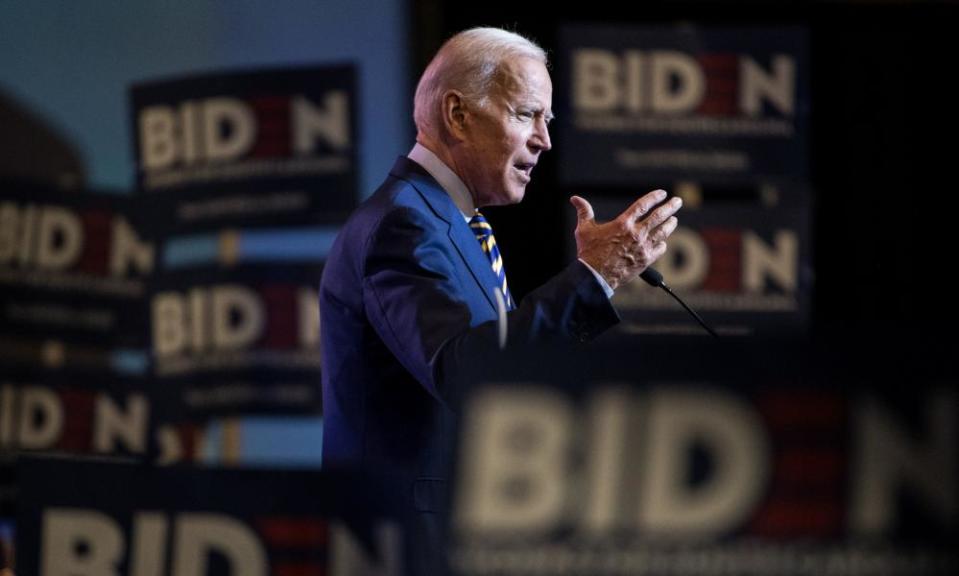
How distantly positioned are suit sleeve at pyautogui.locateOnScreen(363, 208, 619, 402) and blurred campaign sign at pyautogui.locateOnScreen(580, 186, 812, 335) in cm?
280

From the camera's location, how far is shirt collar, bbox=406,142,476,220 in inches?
90.9

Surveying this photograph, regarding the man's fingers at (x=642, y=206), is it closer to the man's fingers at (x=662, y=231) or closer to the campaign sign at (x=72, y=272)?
the man's fingers at (x=662, y=231)

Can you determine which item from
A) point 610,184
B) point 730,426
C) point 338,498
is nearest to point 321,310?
point 338,498

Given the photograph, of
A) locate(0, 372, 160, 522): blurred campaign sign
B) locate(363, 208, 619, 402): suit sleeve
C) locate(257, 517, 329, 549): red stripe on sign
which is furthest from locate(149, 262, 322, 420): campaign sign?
locate(257, 517, 329, 549): red stripe on sign

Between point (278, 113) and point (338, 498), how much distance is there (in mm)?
3303

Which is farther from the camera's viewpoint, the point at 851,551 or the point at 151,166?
the point at 151,166

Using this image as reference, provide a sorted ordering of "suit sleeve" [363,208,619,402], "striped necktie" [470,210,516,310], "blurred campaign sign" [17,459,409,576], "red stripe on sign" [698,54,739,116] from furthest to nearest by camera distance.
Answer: "red stripe on sign" [698,54,739,116], "striped necktie" [470,210,516,310], "suit sleeve" [363,208,619,402], "blurred campaign sign" [17,459,409,576]

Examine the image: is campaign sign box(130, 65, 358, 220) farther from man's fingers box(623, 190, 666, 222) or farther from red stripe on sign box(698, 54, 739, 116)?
man's fingers box(623, 190, 666, 222)

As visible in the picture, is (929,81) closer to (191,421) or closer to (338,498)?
(191,421)

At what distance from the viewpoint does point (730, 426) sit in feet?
3.78

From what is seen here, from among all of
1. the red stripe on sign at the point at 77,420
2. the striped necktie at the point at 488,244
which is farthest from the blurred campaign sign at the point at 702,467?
the red stripe on sign at the point at 77,420

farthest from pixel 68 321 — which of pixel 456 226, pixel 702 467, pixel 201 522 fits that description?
pixel 702 467

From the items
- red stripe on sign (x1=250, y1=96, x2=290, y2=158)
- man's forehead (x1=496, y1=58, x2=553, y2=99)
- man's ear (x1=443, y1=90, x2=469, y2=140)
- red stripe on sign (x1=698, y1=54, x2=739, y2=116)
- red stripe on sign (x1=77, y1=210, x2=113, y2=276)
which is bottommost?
red stripe on sign (x1=77, y1=210, x2=113, y2=276)

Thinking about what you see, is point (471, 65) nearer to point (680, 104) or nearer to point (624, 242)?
point (624, 242)
